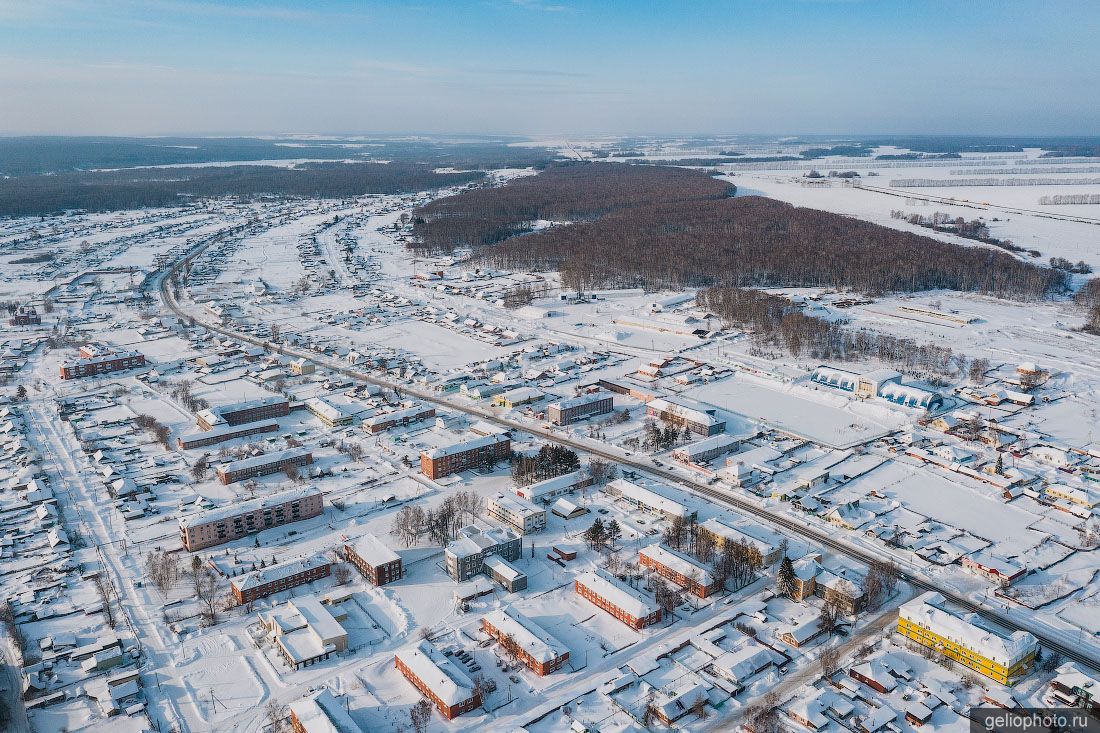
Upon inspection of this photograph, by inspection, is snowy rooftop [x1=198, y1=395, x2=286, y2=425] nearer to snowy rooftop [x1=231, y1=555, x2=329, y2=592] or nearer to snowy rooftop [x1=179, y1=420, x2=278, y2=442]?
snowy rooftop [x1=179, y1=420, x2=278, y2=442]

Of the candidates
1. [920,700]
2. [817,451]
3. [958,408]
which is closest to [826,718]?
[920,700]

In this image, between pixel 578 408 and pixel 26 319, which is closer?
pixel 578 408

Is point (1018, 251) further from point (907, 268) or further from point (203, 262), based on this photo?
point (203, 262)

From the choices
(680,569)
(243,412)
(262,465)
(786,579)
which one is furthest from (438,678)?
(243,412)

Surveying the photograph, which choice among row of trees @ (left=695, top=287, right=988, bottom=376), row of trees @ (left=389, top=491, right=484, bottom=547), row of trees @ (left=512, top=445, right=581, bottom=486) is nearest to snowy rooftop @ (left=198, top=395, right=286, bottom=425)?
row of trees @ (left=389, top=491, right=484, bottom=547)

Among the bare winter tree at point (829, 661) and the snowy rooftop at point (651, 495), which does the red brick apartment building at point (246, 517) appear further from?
the bare winter tree at point (829, 661)

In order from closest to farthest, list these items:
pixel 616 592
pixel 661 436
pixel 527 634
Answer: pixel 527 634 → pixel 616 592 → pixel 661 436

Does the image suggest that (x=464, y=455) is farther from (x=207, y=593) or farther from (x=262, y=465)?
(x=207, y=593)
